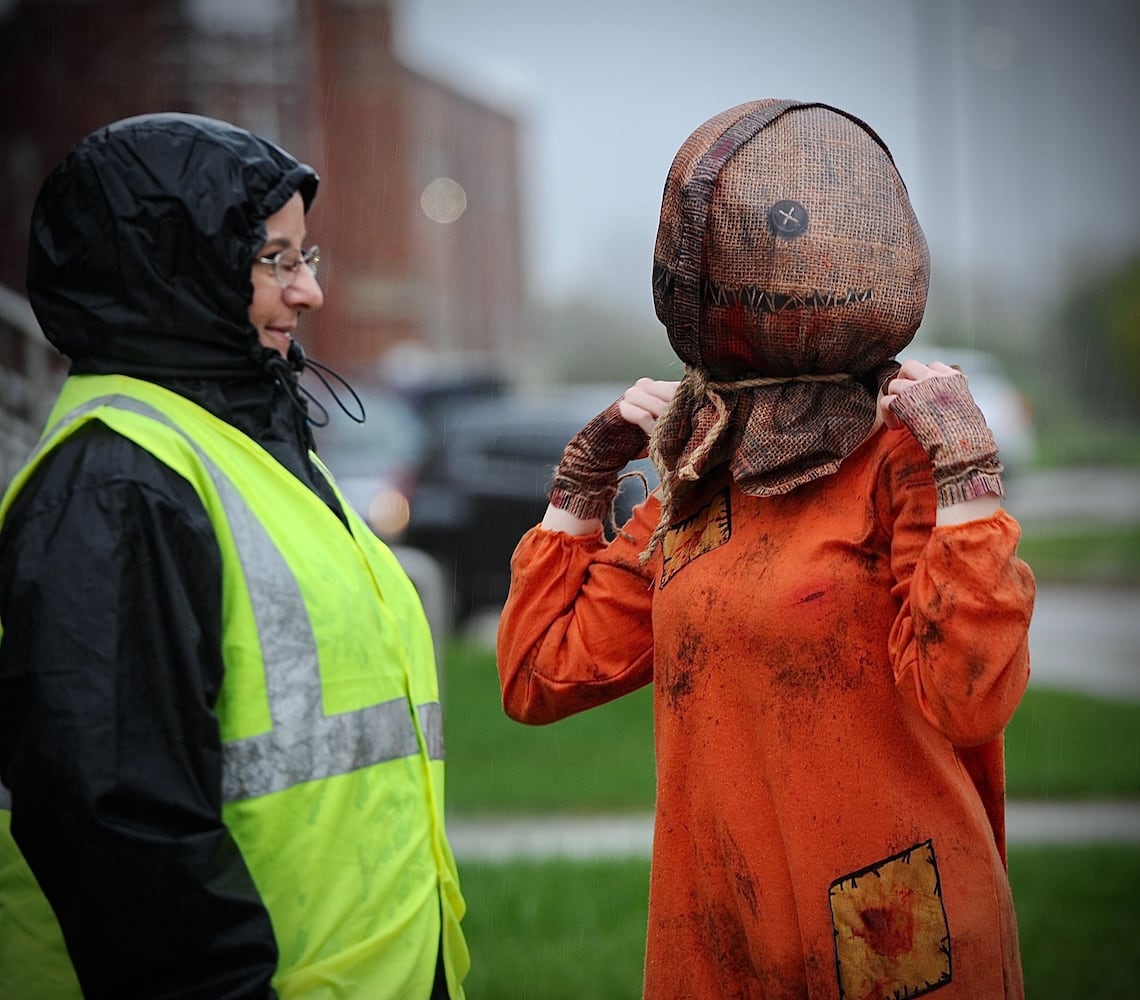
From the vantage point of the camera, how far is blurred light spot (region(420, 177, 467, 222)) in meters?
26.0

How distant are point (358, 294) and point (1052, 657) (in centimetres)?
1472

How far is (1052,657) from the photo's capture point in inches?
390

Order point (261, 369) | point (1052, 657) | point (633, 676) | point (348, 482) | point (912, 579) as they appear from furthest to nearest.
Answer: point (348, 482), point (1052, 657), point (633, 676), point (261, 369), point (912, 579)

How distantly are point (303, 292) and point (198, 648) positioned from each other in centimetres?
71

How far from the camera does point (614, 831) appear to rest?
19.9ft

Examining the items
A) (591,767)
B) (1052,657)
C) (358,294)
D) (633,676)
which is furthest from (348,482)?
(358,294)

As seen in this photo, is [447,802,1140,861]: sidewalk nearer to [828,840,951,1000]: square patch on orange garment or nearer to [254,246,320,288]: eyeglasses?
[828,840,951,1000]: square patch on orange garment

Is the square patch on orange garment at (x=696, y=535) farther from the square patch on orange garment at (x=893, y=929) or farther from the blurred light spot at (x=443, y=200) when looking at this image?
the blurred light spot at (x=443, y=200)

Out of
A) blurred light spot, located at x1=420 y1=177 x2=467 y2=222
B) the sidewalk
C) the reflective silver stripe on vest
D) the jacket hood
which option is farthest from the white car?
the reflective silver stripe on vest

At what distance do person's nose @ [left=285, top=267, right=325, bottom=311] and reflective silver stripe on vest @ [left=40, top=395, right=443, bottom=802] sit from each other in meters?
0.36

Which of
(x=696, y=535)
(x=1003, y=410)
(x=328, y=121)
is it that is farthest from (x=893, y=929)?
(x=328, y=121)

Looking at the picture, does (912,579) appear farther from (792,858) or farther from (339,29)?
(339,29)

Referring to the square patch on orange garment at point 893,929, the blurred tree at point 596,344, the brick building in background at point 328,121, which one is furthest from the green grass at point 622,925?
the blurred tree at point 596,344

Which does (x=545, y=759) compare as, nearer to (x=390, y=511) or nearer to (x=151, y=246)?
(x=390, y=511)
